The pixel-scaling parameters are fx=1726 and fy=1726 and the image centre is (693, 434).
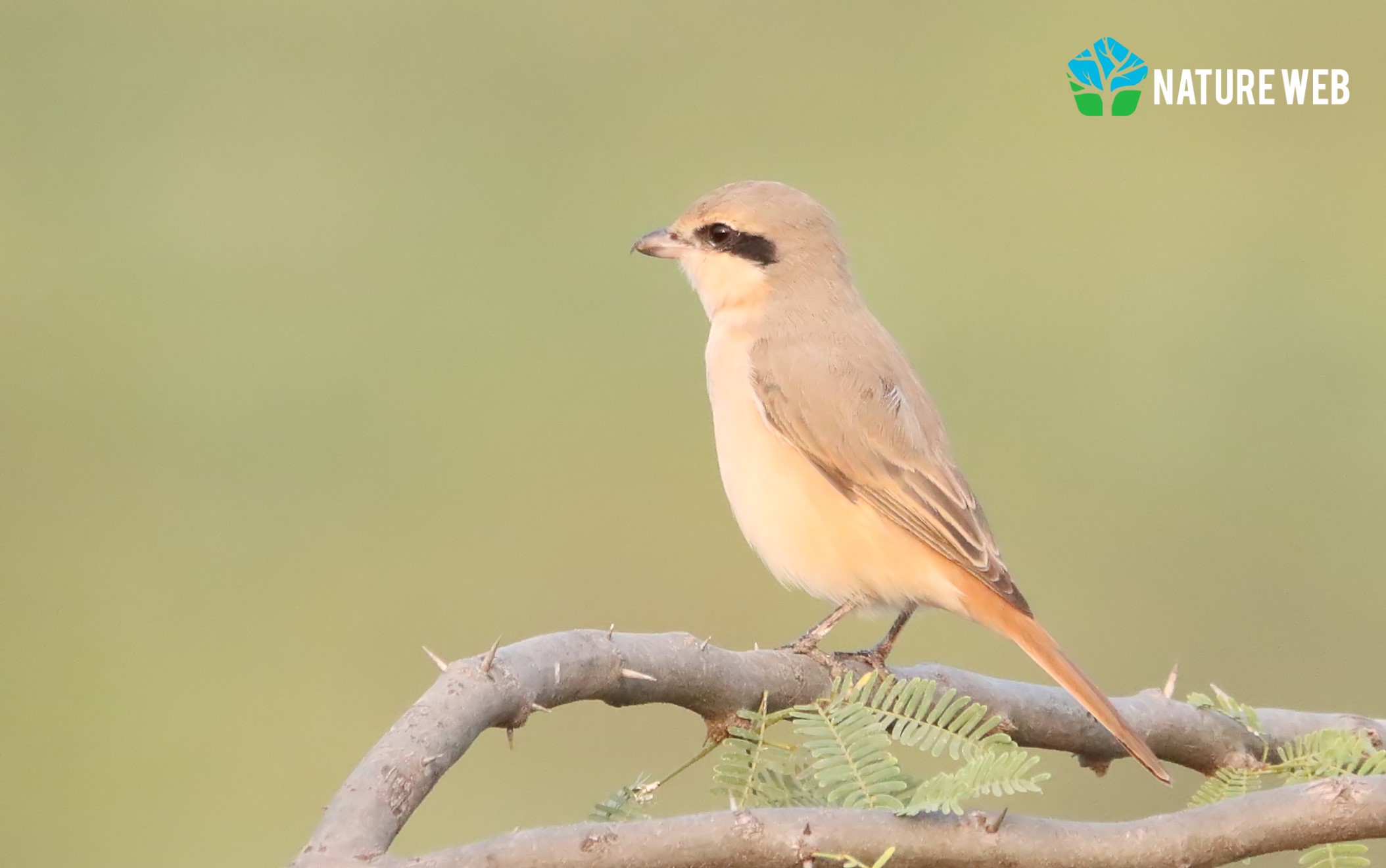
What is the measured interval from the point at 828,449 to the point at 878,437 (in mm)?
109

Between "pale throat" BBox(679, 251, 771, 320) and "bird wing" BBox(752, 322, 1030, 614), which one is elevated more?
"pale throat" BBox(679, 251, 771, 320)

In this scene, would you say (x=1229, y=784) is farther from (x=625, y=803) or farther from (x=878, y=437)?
(x=878, y=437)

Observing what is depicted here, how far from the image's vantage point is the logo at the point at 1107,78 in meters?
9.95

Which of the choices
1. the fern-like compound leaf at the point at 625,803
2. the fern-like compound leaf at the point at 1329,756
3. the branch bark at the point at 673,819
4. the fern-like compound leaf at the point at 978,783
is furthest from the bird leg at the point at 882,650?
the fern-like compound leaf at the point at 978,783

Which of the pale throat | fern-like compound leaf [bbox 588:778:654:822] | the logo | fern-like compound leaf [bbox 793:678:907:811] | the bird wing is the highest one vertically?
the logo

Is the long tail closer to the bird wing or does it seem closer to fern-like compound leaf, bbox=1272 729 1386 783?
the bird wing

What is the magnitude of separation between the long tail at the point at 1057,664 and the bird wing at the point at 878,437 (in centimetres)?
4

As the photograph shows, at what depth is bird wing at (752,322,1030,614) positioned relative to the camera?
3.52m

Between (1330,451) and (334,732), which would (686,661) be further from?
(1330,451)

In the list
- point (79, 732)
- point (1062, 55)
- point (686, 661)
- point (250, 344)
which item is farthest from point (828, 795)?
point (1062, 55)

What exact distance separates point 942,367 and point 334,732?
10.7 feet

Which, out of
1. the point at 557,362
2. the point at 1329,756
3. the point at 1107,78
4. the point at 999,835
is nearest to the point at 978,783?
the point at 999,835

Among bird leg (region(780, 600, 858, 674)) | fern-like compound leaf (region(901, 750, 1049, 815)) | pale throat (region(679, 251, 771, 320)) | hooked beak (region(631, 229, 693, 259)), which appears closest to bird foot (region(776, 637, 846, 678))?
bird leg (region(780, 600, 858, 674))

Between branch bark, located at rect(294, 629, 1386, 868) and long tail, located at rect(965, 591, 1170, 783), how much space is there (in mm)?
174
